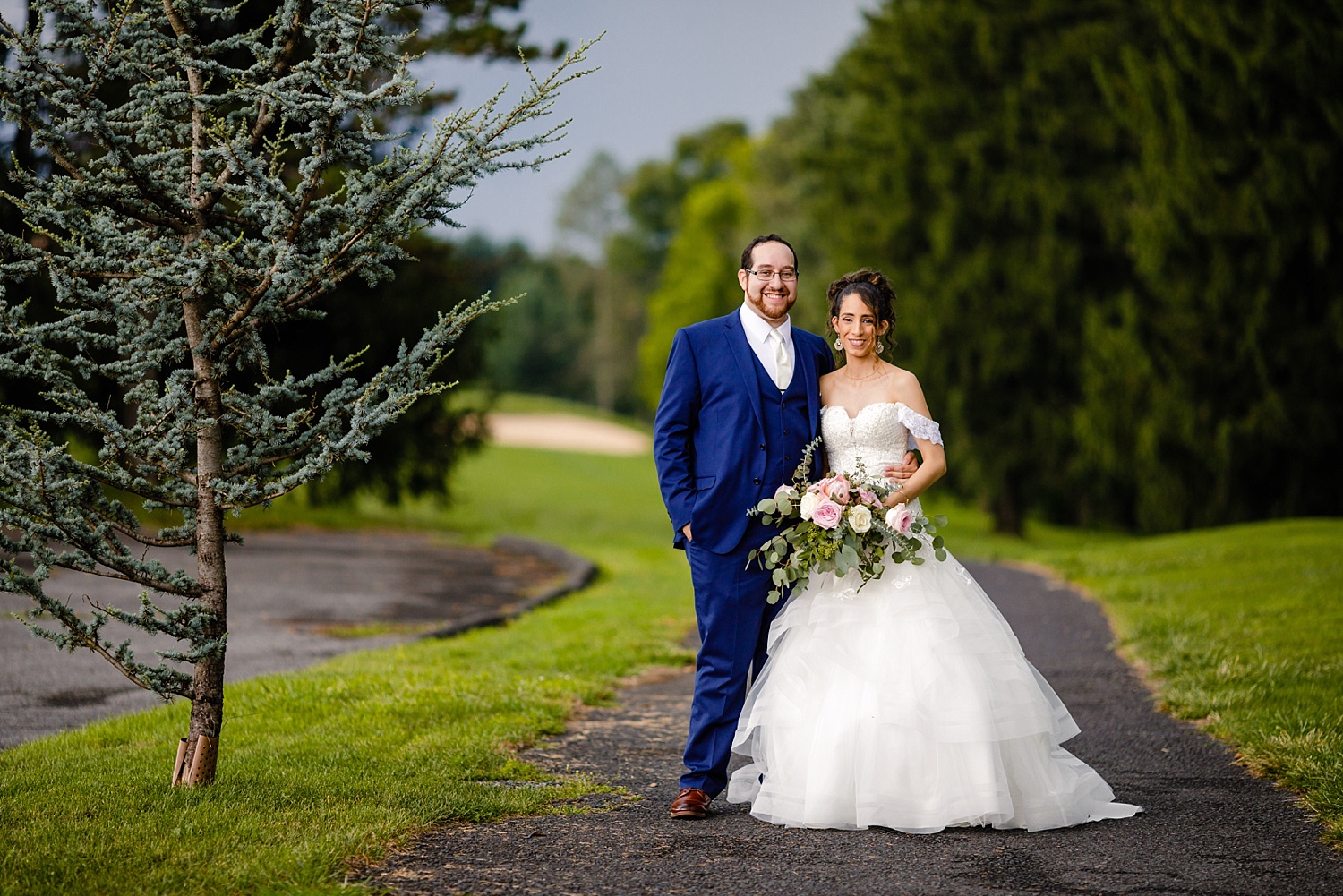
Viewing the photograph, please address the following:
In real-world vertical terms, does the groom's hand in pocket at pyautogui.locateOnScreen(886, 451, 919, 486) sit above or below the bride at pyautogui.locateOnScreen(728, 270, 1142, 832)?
above

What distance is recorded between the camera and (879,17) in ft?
94.4

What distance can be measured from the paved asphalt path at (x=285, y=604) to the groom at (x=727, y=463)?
2398mm

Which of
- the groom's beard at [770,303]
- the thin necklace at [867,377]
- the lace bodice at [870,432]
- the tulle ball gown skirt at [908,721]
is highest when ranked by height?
the groom's beard at [770,303]

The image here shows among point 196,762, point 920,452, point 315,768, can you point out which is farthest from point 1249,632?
point 196,762

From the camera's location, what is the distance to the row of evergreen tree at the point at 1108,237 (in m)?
19.0

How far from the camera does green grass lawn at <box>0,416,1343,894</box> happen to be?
417 centimetres

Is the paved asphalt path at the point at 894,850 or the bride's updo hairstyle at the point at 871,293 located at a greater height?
the bride's updo hairstyle at the point at 871,293

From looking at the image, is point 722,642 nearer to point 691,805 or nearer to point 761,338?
point 691,805

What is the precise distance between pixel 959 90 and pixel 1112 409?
8.47m

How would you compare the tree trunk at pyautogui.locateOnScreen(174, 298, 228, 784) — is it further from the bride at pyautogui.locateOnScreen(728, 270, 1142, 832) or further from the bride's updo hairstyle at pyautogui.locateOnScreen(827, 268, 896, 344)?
the bride's updo hairstyle at pyautogui.locateOnScreen(827, 268, 896, 344)

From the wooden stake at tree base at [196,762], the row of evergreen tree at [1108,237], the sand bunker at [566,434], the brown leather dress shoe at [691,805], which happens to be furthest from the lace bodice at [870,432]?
the sand bunker at [566,434]

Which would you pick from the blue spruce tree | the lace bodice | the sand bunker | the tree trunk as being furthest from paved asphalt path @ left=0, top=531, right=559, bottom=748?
the sand bunker

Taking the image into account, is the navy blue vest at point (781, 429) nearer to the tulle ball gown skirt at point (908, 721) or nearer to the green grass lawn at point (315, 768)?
the tulle ball gown skirt at point (908, 721)

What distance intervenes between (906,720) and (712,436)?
54.7 inches
